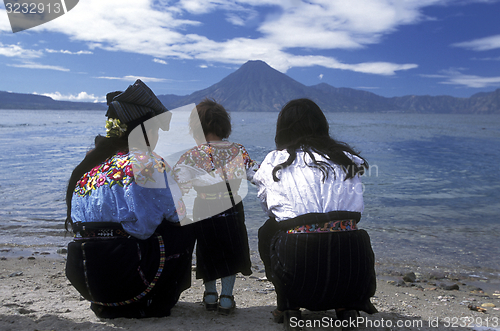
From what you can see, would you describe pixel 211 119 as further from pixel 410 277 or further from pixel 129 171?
pixel 410 277

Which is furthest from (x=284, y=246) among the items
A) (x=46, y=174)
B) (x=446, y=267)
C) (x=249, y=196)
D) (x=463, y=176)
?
(x=463, y=176)

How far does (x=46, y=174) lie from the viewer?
37.5ft

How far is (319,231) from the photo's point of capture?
201cm

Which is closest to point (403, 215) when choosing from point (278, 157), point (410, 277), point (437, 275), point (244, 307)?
point (437, 275)

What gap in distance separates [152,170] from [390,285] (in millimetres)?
3011

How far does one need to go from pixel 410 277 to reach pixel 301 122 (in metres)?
2.83

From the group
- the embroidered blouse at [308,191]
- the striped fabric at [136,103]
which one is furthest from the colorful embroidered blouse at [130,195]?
the embroidered blouse at [308,191]

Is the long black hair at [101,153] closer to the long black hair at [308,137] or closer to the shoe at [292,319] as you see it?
the long black hair at [308,137]

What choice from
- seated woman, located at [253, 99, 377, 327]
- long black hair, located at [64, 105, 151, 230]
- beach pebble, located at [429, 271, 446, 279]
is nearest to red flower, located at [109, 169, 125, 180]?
long black hair, located at [64, 105, 151, 230]

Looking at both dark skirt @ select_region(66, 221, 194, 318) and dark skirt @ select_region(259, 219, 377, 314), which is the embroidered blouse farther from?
dark skirt @ select_region(66, 221, 194, 318)

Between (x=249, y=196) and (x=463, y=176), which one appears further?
(x=463, y=176)

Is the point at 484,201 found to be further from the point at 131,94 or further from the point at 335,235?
the point at 131,94

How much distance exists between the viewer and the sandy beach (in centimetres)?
229

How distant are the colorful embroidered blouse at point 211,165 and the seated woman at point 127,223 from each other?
0.36m
